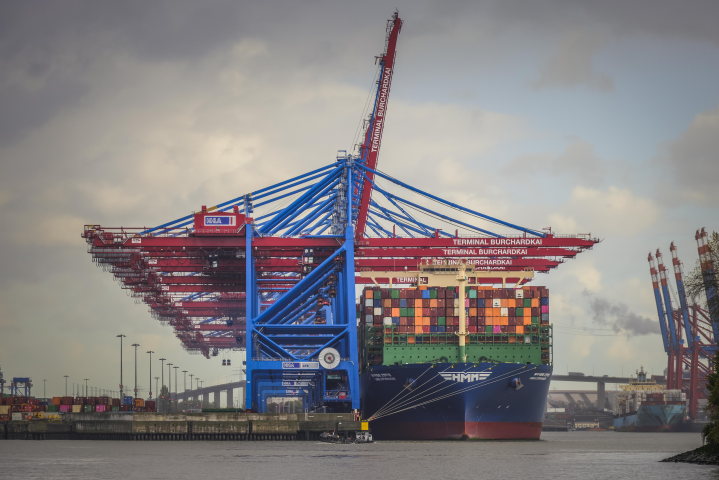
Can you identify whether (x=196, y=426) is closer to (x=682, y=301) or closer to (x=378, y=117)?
(x=378, y=117)

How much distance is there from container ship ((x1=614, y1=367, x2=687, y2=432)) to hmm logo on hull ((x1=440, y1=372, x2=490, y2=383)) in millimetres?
77481

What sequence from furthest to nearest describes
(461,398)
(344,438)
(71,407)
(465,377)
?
(71,407)
(344,438)
(461,398)
(465,377)

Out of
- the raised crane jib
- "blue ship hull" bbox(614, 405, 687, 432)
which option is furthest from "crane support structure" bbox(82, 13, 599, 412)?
"blue ship hull" bbox(614, 405, 687, 432)

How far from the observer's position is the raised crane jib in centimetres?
7150

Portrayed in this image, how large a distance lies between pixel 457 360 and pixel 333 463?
20.4 meters

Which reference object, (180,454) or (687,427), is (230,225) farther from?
(687,427)

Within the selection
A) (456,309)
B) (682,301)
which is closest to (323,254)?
(456,309)

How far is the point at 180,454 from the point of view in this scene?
54.1m

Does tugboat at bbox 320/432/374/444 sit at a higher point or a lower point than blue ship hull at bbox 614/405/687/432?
higher

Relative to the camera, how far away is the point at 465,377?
6319cm

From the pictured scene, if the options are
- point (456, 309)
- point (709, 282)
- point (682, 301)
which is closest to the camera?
point (709, 282)

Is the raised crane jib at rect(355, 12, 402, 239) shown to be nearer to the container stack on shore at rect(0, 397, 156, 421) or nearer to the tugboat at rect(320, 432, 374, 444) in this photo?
the tugboat at rect(320, 432, 374, 444)

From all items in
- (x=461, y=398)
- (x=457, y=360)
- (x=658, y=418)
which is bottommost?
(x=658, y=418)

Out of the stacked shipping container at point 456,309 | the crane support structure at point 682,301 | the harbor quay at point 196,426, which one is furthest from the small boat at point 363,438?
the crane support structure at point 682,301
